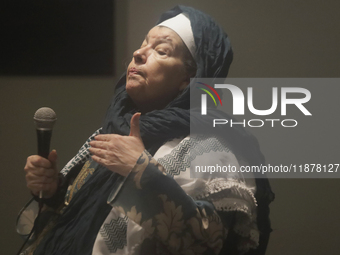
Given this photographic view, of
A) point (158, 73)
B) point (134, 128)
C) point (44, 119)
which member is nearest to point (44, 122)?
point (44, 119)

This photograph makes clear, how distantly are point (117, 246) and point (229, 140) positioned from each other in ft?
1.46

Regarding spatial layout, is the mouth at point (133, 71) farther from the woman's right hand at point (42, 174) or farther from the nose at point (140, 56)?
the woman's right hand at point (42, 174)

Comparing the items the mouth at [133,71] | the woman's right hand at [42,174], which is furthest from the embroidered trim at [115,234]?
the mouth at [133,71]

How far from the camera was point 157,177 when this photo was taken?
1.13 metres

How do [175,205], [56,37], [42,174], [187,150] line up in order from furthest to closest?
[56,37] → [42,174] → [187,150] → [175,205]

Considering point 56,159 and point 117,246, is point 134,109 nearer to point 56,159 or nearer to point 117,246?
point 56,159

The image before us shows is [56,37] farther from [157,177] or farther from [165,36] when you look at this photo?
[157,177]

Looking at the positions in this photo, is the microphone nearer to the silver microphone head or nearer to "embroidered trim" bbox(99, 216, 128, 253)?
the silver microphone head

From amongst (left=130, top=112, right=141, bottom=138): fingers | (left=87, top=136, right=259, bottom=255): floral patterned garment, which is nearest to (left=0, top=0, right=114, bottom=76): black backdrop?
(left=130, top=112, right=141, bottom=138): fingers

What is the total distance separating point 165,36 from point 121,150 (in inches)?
15.9

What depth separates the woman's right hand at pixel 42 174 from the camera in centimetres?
133

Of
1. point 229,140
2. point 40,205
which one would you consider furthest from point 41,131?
point 229,140

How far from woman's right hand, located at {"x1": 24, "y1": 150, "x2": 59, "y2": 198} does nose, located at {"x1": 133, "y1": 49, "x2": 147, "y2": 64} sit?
382mm

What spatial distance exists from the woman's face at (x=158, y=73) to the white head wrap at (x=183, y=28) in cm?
1
